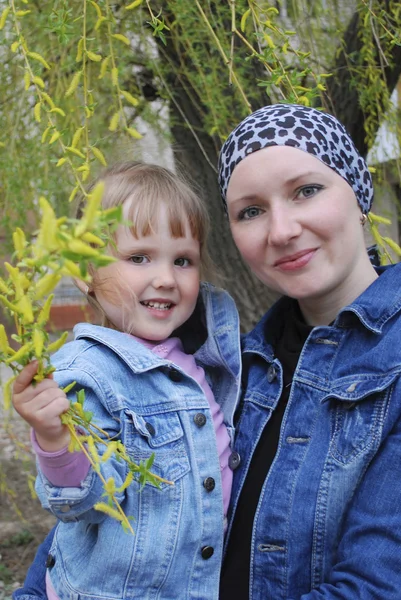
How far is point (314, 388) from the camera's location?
122 cm

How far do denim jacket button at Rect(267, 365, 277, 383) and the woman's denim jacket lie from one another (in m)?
0.13

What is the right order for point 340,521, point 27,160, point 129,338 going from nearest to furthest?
point 340,521, point 129,338, point 27,160

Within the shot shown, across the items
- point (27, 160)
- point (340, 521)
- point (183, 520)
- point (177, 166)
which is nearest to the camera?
point (340, 521)

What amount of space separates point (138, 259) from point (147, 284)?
6 cm

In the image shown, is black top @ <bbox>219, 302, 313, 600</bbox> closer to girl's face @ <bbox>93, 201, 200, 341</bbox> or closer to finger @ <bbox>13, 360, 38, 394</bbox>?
girl's face @ <bbox>93, 201, 200, 341</bbox>

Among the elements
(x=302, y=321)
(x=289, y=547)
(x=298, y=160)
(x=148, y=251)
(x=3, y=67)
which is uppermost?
(x=3, y=67)

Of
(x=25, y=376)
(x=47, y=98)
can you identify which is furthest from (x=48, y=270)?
(x=47, y=98)

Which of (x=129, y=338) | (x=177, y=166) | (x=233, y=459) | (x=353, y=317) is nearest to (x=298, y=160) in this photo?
(x=353, y=317)

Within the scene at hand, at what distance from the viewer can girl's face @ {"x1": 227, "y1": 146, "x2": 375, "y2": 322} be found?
123cm

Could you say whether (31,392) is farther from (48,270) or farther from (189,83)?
(189,83)

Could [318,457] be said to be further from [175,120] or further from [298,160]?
[175,120]

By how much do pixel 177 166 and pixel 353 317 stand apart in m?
1.32

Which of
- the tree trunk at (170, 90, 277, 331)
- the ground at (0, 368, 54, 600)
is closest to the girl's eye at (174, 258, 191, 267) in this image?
the tree trunk at (170, 90, 277, 331)

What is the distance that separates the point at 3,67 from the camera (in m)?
2.44
